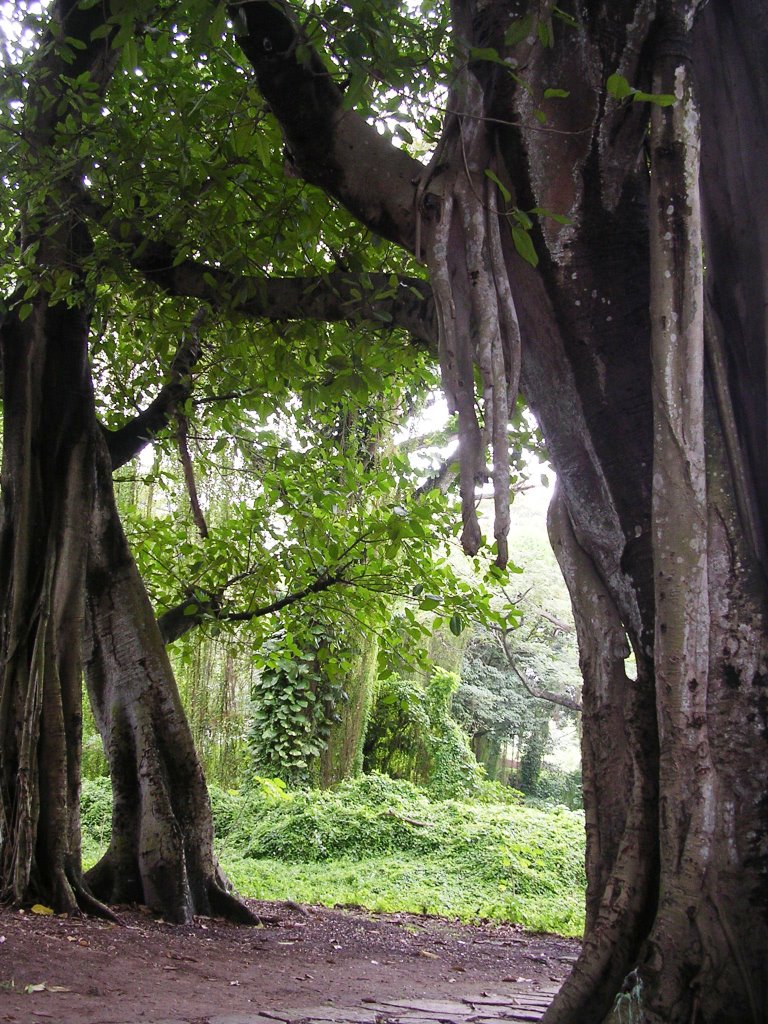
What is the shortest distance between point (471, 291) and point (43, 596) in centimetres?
335

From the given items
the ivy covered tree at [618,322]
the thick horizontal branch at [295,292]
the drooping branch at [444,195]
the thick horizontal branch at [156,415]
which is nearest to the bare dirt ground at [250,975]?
the ivy covered tree at [618,322]

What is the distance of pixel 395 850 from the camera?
11.7 m

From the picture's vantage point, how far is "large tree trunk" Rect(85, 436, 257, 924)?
5473 mm

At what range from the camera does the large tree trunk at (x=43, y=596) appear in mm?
4750

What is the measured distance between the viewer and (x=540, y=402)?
10.8ft

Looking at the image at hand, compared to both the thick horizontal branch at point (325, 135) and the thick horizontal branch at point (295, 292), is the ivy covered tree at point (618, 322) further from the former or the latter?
the thick horizontal branch at point (295, 292)

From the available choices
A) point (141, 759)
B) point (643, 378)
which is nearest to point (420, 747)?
point (141, 759)

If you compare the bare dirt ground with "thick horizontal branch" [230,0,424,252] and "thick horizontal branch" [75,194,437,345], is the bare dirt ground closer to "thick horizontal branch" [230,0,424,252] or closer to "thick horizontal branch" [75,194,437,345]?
"thick horizontal branch" [230,0,424,252]

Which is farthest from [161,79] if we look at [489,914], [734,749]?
[489,914]

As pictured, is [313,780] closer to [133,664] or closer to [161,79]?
[133,664]

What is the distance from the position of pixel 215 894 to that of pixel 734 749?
4.07 m

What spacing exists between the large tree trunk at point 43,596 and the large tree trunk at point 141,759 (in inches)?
18.1

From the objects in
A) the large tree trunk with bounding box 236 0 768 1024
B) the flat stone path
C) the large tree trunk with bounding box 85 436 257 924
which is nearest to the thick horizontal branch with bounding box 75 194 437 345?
the large tree trunk with bounding box 236 0 768 1024

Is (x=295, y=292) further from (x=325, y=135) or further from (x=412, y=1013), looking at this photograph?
(x=412, y=1013)
